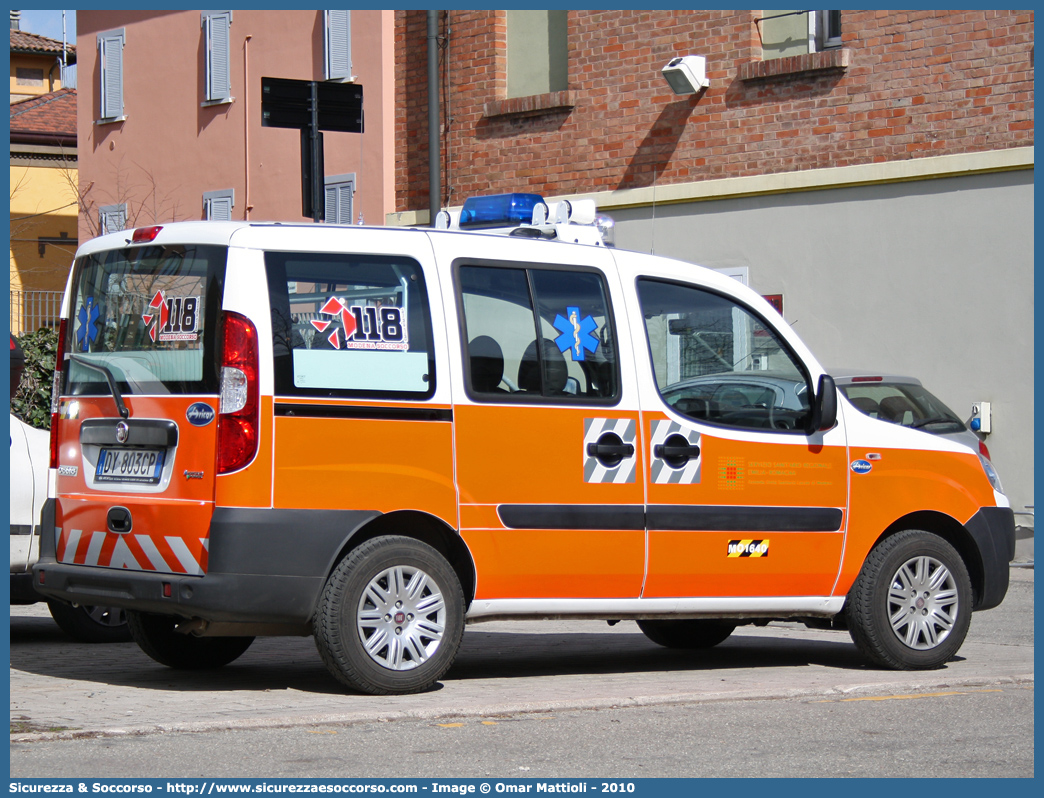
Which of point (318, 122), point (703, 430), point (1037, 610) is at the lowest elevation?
point (1037, 610)

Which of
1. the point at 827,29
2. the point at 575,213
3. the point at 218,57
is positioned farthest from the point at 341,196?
the point at 575,213

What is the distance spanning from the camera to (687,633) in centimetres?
953

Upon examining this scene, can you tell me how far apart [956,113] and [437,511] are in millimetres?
11204

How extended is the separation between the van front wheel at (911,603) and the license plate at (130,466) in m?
3.73

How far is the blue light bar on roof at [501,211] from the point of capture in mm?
8422

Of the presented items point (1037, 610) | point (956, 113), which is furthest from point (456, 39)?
point (1037, 610)

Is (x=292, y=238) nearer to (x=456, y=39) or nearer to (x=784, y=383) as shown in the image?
(x=784, y=383)

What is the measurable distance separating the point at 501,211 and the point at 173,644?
2880 millimetres

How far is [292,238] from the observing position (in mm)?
6941

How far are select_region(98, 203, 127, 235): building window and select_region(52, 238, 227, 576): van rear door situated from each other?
66.0 feet

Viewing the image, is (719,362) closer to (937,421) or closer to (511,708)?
(511,708)

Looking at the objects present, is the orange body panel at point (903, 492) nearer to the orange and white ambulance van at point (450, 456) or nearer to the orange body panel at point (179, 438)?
the orange and white ambulance van at point (450, 456)

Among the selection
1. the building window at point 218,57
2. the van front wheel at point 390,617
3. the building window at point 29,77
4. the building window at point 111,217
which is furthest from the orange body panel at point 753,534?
the building window at point 29,77

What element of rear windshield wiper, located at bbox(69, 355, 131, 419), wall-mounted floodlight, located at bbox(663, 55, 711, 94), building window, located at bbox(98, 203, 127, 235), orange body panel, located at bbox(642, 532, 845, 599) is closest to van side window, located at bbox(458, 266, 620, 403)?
orange body panel, located at bbox(642, 532, 845, 599)
